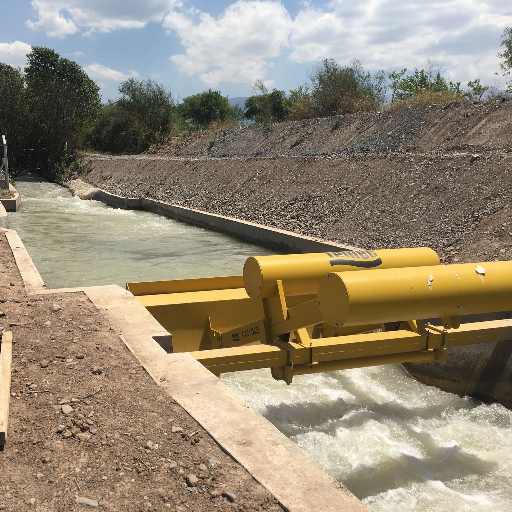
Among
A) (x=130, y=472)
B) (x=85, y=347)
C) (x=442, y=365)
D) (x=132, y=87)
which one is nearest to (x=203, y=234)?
(x=442, y=365)

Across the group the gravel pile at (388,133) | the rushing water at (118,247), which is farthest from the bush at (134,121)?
the rushing water at (118,247)

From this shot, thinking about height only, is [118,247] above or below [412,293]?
below

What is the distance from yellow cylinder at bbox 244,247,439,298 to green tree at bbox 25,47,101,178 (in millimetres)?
38329

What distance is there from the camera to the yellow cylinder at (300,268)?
526cm

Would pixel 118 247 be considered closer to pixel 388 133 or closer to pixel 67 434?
pixel 388 133

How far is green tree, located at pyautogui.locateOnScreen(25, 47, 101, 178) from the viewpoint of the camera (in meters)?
41.2

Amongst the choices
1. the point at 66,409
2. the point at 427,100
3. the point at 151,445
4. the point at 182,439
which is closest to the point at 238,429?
the point at 182,439

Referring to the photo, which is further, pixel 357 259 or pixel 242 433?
pixel 357 259

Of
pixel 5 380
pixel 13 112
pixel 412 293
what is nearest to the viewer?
pixel 5 380

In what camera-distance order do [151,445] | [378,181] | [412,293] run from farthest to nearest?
1. [378,181]
2. [412,293]
3. [151,445]

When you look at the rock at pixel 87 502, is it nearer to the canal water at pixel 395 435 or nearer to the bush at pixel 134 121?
the canal water at pixel 395 435

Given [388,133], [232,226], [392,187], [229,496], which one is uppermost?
[388,133]

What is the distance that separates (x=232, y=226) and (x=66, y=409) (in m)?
12.4

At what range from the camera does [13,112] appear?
39906mm
